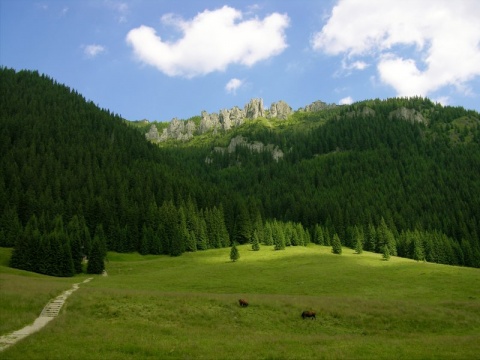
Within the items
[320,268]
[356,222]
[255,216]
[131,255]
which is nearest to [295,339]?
[320,268]

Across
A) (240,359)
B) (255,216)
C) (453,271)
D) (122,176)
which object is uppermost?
(122,176)

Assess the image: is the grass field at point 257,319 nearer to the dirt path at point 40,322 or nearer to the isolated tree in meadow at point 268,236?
the dirt path at point 40,322

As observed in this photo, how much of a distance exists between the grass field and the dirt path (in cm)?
72

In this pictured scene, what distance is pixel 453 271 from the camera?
7419cm

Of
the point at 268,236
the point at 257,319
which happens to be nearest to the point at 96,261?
the point at 257,319

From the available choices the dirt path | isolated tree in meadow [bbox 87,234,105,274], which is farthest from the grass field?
isolated tree in meadow [bbox 87,234,105,274]

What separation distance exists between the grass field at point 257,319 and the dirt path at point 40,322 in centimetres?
72

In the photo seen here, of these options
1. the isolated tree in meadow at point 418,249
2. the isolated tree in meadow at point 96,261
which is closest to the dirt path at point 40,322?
the isolated tree in meadow at point 96,261

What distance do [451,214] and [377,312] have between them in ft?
599

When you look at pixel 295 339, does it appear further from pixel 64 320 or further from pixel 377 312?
pixel 64 320

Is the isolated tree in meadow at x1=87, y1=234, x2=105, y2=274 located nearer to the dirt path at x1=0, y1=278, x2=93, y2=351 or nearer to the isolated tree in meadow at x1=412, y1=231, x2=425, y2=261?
the dirt path at x1=0, y1=278, x2=93, y2=351

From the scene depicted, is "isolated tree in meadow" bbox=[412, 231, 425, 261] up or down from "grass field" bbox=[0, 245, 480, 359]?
down

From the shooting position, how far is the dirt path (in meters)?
25.1

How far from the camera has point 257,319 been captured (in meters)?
37.0
